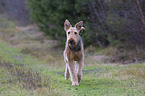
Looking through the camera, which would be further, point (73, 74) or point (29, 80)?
point (73, 74)

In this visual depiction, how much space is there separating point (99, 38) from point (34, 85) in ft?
38.6

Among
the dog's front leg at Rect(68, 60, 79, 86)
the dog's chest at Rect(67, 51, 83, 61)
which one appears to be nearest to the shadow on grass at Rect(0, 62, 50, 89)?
the dog's front leg at Rect(68, 60, 79, 86)

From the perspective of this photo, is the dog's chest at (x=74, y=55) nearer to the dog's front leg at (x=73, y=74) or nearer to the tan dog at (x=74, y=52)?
the tan dog at (x=74, y=52)

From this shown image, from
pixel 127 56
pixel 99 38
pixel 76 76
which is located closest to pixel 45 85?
pixel 76 76

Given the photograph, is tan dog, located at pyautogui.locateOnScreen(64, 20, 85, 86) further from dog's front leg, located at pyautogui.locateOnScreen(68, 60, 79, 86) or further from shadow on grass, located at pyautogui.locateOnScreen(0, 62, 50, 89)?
shadow on grass, located at pyautogui.locateOnScreen(0, 62, 50, 89)

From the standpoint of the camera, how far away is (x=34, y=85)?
7449 mm

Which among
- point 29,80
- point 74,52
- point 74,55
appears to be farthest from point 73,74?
point 29,80

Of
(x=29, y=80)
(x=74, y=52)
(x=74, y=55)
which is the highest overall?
(x=74, y=52)

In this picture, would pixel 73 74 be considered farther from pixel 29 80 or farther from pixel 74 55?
pixel 29 80

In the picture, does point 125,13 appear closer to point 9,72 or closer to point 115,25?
point 115,25

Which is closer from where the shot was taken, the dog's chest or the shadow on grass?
the shadow on grass

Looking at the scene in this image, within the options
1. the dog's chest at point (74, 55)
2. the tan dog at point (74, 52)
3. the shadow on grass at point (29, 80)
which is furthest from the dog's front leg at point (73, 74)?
the shadow on grass at point (29, 80)

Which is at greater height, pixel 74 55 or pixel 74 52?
pixel 74 52

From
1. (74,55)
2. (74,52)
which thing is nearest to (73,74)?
(74,55)
